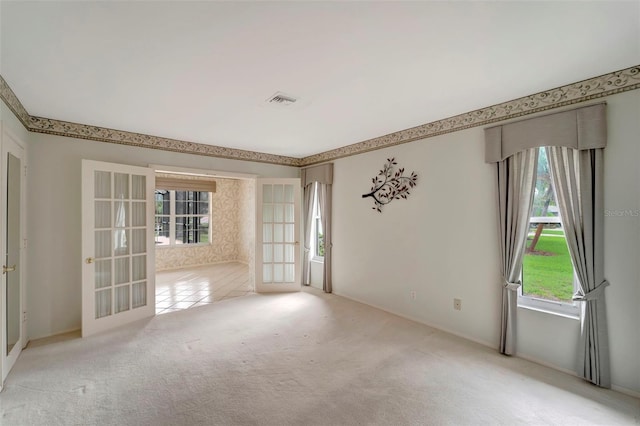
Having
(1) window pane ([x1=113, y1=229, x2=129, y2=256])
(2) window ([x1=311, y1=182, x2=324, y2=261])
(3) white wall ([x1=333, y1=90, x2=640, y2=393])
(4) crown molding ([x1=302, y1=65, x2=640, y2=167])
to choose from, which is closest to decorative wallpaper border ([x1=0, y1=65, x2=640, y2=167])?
(4) crown molding ([x1=302, y1=65, x2=640, y2=167])

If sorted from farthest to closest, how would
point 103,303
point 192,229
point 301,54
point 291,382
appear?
1. point 192,229
2. point 103,303
3. point 291,382
4. point 301,54

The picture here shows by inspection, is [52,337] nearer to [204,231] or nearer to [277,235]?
[277,235]

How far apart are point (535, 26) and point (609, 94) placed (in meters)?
1.26

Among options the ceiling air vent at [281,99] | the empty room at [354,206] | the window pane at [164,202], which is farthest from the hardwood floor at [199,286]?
the ceiling air vent at [281,99]

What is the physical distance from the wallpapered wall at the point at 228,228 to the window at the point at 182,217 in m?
0.21

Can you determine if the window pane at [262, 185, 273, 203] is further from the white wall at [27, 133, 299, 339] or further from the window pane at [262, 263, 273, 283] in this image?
the white wall at [27, 133, 299, 339]

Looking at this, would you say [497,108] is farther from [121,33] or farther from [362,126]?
[121,33]

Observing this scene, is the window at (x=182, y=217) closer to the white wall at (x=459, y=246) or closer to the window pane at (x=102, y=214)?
the window pane at (x=102, y=214)

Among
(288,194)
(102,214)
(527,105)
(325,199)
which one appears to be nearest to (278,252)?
(288,194)

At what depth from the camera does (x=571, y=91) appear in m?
2.42

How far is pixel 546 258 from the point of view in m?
2.71

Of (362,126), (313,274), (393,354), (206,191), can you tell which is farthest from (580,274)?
(206,191)

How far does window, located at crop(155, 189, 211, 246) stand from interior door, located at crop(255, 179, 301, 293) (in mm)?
3346

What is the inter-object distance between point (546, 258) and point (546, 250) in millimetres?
79
